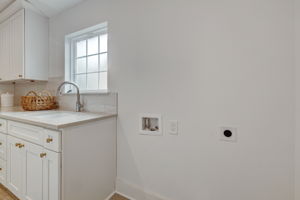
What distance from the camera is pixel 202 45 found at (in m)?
1.03

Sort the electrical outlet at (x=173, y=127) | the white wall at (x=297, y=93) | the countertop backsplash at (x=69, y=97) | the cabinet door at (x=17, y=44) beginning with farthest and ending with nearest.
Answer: the cabinet door at (x=17, y=44)
the countertop backsplash at (x=69, y=97)
the electrical outlet at (x=173, y=127)
the white wall at (x=297, y=93)

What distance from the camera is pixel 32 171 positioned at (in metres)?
1.09

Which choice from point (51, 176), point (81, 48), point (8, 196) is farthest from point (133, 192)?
point (81, 48)

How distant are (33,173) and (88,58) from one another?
4.33ft

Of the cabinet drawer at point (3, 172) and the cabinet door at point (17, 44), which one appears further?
the cabinet door at point (17, 44)

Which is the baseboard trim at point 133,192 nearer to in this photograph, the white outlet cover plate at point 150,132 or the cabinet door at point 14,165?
the white outlet cover plate at point 150,132

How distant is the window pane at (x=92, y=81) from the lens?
1.68 metres

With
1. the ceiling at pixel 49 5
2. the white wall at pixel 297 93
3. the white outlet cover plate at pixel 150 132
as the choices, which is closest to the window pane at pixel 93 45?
the ceiling at pixel 49 5

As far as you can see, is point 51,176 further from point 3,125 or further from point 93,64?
point 93,64

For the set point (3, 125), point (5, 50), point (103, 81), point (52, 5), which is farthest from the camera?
point (5, 50)

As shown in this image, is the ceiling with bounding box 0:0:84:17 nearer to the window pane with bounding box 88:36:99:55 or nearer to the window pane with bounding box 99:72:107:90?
the window pane with bounding box 88:36:99:55

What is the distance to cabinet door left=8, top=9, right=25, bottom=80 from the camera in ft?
5.62

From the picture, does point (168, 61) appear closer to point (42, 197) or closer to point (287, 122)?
point (287, 122)

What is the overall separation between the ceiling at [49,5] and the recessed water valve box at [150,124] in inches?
65.2
